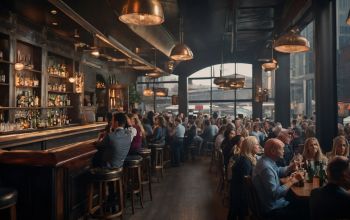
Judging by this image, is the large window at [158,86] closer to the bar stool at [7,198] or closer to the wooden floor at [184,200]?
the wooden floor at [184,200]

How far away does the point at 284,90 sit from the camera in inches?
446

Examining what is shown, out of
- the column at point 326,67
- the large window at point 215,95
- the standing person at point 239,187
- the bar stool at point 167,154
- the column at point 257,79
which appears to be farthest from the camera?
the large window at point 215,95

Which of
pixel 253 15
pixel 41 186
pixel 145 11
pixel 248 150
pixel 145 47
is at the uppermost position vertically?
pixel 253 15

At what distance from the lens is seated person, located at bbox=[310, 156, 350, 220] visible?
2381 mm

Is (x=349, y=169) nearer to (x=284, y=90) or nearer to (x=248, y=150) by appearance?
(x=248, y=150)

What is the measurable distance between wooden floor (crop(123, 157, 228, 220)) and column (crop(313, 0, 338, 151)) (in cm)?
194

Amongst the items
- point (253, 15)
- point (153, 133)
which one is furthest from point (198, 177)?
point (253, 15)

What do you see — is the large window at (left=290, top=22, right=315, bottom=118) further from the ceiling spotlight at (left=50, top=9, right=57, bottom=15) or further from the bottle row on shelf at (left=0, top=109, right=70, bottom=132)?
the ceiling spotlight at (left=50, top=9, right=57, bottom=15)

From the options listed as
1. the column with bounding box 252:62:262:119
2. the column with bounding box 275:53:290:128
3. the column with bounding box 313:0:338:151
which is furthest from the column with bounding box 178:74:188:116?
the column with bounding box 313:0:338:151

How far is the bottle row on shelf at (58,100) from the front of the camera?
840 centimetres

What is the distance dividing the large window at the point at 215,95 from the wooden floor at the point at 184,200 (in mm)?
8757

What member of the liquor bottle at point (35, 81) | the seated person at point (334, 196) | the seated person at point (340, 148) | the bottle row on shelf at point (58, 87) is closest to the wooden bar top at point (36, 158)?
the seated person at point (334, 196)

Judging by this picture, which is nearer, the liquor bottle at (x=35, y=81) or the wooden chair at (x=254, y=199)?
the wooden chair at (x=254, y=199)

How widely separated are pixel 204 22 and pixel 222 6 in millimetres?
1094
